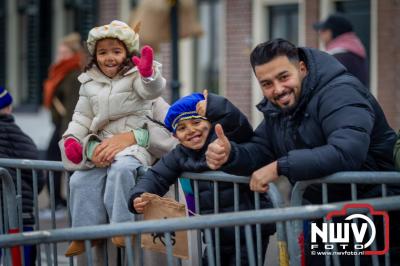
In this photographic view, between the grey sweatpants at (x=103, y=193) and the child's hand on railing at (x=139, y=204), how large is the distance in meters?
0.20

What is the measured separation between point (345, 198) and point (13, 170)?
246cm

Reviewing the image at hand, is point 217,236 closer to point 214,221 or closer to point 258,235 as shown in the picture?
point 258,235

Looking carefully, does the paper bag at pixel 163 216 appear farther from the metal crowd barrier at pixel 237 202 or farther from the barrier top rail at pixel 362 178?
the barrier top rail at pixel 362 178

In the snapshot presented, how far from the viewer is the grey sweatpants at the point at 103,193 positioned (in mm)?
5188

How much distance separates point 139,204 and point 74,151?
616 millimetres

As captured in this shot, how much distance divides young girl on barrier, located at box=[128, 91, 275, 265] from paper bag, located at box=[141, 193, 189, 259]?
46mm

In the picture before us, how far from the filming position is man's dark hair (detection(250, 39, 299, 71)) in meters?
4.55

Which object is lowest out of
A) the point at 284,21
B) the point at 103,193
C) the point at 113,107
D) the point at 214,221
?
the point at 103,193

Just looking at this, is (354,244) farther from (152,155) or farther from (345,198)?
(152,155)

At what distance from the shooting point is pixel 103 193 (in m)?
5.36

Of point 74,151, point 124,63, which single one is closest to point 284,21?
point 124,63

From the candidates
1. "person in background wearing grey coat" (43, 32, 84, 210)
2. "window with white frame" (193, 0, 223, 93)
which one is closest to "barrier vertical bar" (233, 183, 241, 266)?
"person in background wearing grey coat" (43, 32, 84, 210)

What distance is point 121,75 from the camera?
5496mm

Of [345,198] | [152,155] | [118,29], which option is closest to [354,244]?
[345,198]
